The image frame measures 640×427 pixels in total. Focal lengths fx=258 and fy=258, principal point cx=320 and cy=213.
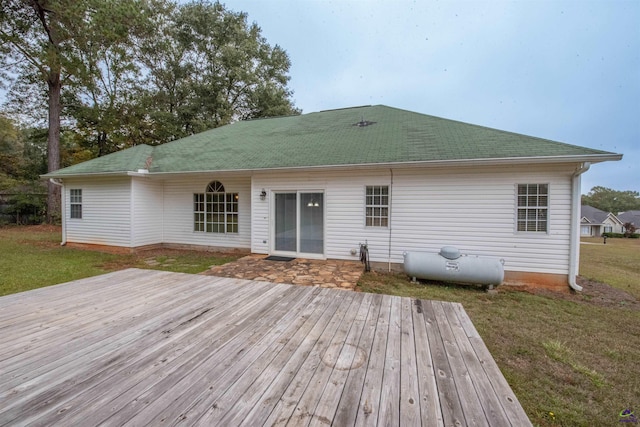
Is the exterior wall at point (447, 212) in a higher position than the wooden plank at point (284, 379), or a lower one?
higher

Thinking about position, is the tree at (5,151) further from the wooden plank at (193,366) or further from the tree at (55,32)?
the wooden plank at (193,366)

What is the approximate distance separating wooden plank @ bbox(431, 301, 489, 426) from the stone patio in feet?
9.07

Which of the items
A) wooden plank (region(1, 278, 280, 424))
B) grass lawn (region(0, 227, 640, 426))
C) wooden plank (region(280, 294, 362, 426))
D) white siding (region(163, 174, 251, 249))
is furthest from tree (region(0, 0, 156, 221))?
wooden plank (region(280, 294, 362, 426))

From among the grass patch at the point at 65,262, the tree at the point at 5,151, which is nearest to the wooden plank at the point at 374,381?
the grass patch at the point at 65,262

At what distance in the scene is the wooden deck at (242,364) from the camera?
1.34 m

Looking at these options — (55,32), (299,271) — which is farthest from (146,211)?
(55,32)

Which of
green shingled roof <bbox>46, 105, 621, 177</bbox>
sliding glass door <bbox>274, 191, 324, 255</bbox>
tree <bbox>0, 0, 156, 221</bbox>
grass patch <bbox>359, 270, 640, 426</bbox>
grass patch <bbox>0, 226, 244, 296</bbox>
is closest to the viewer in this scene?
grass patch <bbox>359, 270, 640, 426</bbox>

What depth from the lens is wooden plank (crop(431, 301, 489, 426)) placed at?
1348 millimetres

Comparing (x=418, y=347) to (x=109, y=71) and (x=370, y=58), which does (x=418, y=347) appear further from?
(x=109, y=71)

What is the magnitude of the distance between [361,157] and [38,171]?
24418 mm

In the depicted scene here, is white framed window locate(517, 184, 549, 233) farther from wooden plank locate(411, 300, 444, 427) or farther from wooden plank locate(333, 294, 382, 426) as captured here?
wooden plank locate(333, 294, 382, 426)

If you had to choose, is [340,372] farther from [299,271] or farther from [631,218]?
[631,218]

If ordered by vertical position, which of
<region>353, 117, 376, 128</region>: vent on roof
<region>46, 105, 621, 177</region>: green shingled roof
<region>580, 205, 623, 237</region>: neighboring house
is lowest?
<region>580, 205, 623, 237</region>: neighboring house

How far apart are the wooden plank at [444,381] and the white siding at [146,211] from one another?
939 cm
